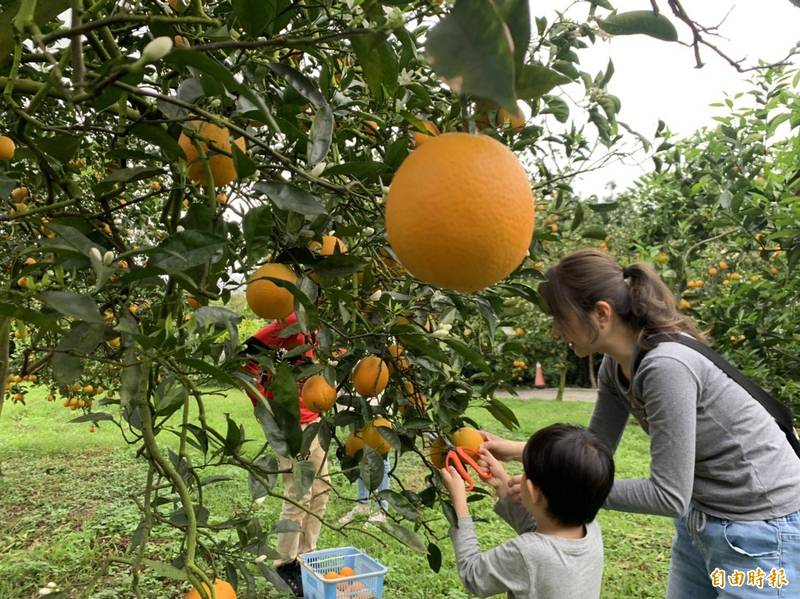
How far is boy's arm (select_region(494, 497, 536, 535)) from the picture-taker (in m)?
1.80

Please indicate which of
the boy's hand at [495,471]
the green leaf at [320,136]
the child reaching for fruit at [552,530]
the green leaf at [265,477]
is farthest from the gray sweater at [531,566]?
the green leaf at [320,136]

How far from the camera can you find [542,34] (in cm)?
148

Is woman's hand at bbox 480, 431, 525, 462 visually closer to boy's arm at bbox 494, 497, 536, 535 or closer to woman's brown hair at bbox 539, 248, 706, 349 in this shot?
boy's arm at bbox 494, 497, 536, 535

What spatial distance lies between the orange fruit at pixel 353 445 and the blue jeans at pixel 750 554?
31.6 inches

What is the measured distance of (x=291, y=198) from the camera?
0.76m

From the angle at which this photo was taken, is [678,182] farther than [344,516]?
No

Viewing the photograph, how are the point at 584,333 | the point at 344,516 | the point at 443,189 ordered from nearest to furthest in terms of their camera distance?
the point at 443,189, the point at 584,333, the point at 344,516

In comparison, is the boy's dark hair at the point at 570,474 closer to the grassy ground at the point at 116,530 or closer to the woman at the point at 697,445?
the woman at the point at 697,445

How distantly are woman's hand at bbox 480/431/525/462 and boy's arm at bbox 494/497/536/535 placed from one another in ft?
0.41

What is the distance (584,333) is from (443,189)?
1193 mm

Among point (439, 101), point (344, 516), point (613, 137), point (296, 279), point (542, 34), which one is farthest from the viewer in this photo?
point (344, 516)

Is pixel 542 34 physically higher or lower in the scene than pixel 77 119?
higher

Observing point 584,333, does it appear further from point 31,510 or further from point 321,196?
point 31,510

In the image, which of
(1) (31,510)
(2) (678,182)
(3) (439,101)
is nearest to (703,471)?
(3) (439,101)
